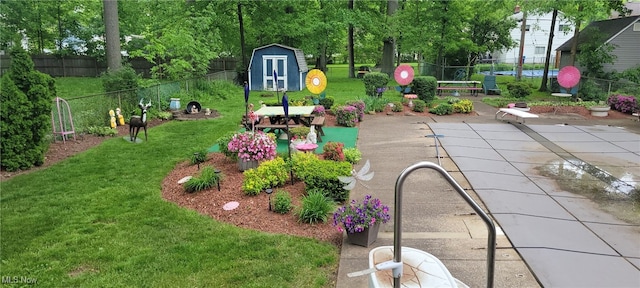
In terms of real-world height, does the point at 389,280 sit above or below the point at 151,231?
above

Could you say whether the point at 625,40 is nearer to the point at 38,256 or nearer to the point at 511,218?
the point at 511,218

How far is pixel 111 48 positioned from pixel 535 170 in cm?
1528

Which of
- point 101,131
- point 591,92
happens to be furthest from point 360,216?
point 591,92

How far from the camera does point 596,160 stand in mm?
8031

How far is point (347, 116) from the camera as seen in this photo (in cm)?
1191

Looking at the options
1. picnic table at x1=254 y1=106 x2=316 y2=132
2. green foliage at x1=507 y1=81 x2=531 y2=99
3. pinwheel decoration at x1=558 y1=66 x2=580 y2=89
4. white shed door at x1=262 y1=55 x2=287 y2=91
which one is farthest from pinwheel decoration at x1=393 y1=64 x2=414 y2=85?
white shed door at x1=262 y1=55 x2=287 y2=91

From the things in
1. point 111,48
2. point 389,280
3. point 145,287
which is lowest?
point 145,287

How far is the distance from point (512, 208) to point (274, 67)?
→ 1835 cm

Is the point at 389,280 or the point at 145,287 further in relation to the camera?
the point at 145,287

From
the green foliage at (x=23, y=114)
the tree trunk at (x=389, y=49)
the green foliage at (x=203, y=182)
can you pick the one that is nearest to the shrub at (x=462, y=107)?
the green foliage at (x=203, y=182)

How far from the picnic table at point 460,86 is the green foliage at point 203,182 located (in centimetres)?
1568

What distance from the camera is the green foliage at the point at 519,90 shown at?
1816cm

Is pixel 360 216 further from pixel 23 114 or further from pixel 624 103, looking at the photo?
pixel 624 103

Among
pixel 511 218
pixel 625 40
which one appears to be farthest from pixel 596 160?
pixel 625 40
